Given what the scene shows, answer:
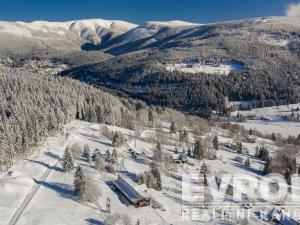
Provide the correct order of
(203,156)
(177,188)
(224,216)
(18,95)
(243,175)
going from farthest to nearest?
1. (18,95)
2. (203,156)
3. (243,175)
4. (177,188)
5. (224,216)

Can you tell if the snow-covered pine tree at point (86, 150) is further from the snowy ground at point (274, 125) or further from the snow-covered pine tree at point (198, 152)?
the snowy ground at point (274, 125)

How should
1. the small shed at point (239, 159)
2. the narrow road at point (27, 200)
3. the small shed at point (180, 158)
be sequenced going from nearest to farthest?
the narrow road at point (27, 200), the small shed at point (180, 158), the small shed at point (239, 159)

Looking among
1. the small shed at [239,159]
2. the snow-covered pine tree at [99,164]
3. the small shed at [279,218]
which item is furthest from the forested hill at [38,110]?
the small shed at [279,218]

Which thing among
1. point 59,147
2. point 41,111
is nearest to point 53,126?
point 41,111

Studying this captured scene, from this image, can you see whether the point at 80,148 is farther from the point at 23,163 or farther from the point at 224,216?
the point at 224,216

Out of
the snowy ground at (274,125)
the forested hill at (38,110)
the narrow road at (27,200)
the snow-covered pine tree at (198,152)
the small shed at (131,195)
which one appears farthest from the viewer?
the snowy ground at (274,125)
